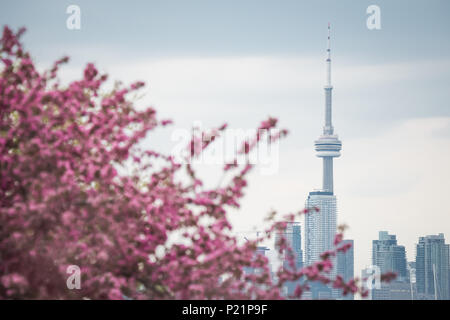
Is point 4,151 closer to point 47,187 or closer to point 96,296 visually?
point 47,187

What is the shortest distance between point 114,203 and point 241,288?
256cm

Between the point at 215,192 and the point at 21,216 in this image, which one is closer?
the point at 21,216

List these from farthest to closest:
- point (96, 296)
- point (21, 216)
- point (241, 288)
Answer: point (241, 288) < point (96, 296) < point (21, 216)

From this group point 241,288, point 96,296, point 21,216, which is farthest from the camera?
point 241,288

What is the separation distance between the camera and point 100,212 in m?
12.1

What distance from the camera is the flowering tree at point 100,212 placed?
1189 centimetres

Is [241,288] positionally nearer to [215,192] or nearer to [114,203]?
[215,192]

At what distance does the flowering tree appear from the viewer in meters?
11.9

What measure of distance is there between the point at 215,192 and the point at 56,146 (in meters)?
2.46

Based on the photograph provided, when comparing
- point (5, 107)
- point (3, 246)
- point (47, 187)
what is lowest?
point (3, 246)

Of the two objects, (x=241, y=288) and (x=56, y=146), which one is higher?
(x=56, y=146)

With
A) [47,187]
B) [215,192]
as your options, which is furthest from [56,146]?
[215,192]

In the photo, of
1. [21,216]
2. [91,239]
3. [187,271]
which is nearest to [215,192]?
[187,271]
